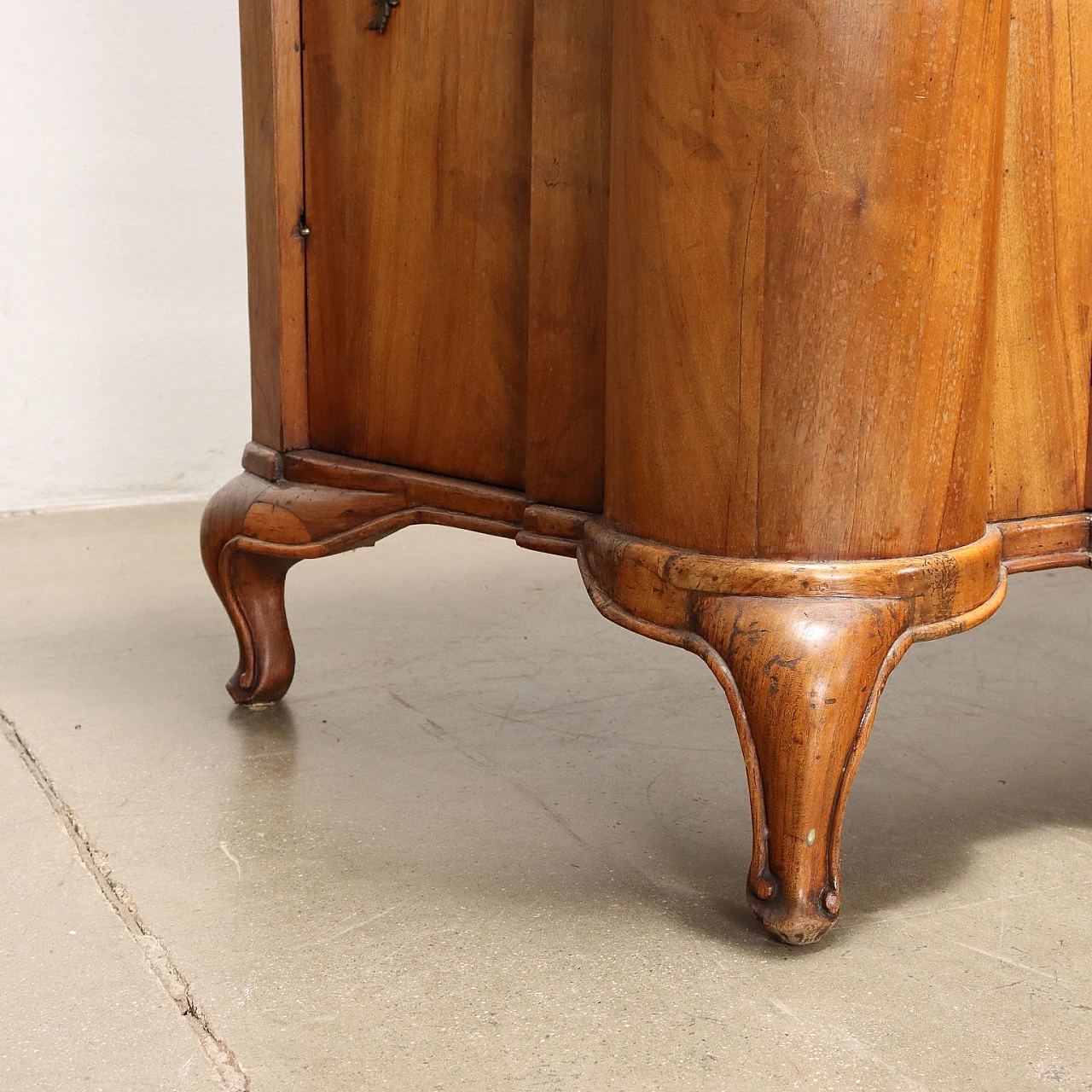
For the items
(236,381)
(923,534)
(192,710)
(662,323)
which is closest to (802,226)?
(662,323)

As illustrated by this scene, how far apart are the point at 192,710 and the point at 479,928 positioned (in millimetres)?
626

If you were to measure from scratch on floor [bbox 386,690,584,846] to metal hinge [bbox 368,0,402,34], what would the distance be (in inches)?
28.3

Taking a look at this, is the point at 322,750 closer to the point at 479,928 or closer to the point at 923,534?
the point at 479,928

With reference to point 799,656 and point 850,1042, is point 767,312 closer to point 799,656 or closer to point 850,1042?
point 799,656

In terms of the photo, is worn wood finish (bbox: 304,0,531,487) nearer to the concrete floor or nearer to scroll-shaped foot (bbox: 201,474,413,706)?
scroll-shaped foot (bbox: 201,474,413,706)

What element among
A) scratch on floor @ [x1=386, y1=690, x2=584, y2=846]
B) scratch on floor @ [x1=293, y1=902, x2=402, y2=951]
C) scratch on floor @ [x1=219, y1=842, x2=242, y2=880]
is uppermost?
scratch on floor @ [x1=293, y1=902, x2=402, y2=951]

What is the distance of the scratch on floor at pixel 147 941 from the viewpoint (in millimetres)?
968

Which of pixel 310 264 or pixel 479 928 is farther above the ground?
pixel 310 264

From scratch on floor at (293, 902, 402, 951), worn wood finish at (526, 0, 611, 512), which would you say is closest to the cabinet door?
worn wood finish at (526, 0, 611, 512)

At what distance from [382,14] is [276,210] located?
0.22 m

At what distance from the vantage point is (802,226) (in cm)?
99

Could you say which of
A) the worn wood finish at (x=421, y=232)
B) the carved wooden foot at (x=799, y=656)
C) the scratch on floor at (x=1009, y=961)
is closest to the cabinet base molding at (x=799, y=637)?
the carved wooden foot at (x=799, y=656)

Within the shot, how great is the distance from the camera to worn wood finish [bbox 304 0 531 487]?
4.08 ft

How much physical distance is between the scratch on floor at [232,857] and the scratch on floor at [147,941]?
9 cm
